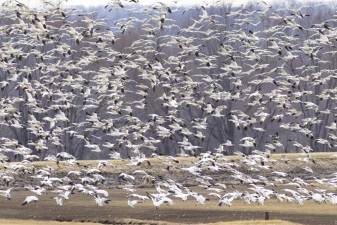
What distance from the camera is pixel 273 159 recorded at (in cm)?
7419

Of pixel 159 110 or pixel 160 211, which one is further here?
pixel 159 110

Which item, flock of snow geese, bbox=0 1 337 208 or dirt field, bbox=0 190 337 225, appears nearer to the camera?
dirt field, bbox=0 190 337 225

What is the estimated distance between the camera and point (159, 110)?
299ft

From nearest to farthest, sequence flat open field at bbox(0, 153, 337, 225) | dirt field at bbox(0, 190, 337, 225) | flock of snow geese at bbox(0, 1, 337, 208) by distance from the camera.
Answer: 1. flat open field at bbox(0, 153, 337, 225)
2. dirt field at bbox(0, 190, 337, 225)
3. flock of snow geese at bbox(0, 1, 337, 208)

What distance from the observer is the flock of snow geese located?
61.1 m

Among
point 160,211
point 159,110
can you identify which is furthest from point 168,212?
point 159,110

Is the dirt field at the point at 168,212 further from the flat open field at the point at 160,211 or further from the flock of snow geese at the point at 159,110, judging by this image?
the flock of snow geese at the point at 159,110

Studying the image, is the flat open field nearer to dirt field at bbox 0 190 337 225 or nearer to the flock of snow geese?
dirt field at bbox 0 190 337 225

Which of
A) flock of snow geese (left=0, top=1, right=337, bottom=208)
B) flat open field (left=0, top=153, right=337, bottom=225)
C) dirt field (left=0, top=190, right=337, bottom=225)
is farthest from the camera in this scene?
flock of snow geese (left=0, top=1, right=337, bottom=208)

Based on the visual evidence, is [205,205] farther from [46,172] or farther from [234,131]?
[234,131]

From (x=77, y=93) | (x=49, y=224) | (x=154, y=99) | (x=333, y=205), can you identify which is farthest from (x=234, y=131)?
(x=49, y=224)

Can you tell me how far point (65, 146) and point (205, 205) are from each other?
3700cm

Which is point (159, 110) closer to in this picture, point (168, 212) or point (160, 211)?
point (160, 211)

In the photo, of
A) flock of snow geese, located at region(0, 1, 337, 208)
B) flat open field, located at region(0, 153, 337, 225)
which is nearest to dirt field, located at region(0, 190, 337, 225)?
flat open field, located at region(0, 153, 337, 225)
